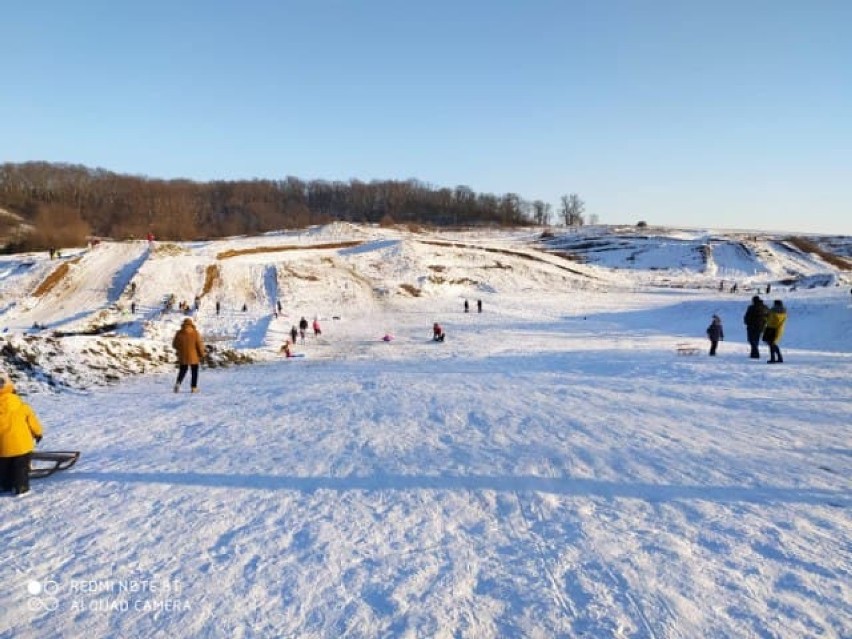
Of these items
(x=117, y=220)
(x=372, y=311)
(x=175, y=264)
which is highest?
(x=117, y=220)

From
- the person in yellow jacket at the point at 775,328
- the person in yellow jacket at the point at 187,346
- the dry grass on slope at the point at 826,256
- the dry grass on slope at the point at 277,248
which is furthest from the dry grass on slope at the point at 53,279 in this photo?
the dry grass on slope at the point at 826,256

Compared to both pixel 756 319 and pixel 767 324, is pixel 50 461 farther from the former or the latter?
pixel 756 319

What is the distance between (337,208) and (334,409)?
14545 centimetres

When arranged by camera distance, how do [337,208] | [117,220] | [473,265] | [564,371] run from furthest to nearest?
[337,208] → [117,220] → [473,265] → [564,371]

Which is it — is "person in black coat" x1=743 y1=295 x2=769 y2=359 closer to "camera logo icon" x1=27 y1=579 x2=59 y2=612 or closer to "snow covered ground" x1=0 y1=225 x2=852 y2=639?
"snow covered ground" x1=0 y1=225 x2=852 y2=639

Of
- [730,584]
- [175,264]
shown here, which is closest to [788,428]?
[730,584]

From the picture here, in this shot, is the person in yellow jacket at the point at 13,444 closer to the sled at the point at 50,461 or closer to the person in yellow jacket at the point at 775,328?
the sled at the point at 50,461

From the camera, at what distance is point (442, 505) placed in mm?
5227

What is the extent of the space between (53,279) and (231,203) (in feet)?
354

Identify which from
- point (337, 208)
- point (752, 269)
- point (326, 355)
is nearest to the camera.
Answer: point (326, 355)

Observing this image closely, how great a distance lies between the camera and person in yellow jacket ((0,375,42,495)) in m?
5.79

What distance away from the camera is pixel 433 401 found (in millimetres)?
9906

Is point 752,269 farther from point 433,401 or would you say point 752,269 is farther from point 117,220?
point 117,220

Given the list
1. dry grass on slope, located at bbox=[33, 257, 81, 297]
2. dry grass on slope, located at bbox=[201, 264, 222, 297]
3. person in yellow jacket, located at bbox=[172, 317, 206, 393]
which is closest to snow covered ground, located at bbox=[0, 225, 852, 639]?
person in yellow jacket, located at bbox=[172, 317, 206, 393]
